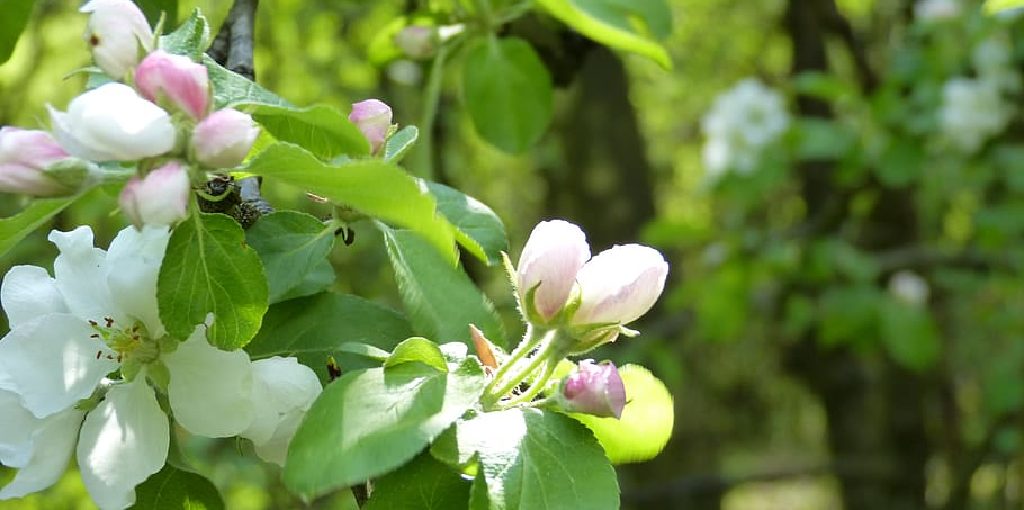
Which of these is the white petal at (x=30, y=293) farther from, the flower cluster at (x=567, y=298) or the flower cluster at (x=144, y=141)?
the flower cluster at (x=567, y=298)

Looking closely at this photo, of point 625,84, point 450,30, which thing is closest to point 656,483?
point 625,84

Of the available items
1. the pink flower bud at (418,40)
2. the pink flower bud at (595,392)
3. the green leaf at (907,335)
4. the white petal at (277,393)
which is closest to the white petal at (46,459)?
the white petal at (277,393)

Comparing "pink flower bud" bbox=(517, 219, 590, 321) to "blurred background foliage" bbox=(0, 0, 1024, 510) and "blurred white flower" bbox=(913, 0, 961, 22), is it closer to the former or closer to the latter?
"blurred background foliage" bbox=(0, 0, 1024, 510)

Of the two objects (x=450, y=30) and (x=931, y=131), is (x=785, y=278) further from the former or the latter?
(x=450, y=30)

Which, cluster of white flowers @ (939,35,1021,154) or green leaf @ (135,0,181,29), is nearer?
green leaf @ (135,0,181,29)

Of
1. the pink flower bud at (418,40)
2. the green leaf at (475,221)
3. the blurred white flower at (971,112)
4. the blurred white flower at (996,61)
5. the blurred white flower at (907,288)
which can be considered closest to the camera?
the green leaf at (475,221)

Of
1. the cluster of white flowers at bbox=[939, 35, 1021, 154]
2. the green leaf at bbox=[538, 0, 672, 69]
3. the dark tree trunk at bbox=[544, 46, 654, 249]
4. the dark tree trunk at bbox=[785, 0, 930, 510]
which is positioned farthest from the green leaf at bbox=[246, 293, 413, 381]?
the dark tree trunk at bbox=[785, 0, 930, 510]
